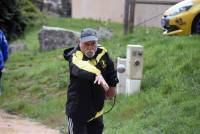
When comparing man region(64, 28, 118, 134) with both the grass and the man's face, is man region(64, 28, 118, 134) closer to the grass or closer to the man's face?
the man's face

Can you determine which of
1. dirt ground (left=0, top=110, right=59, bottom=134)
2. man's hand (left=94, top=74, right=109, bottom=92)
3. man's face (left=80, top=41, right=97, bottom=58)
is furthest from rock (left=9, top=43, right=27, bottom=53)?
man's hand (left=94, top=74, right=109, bottom=92)

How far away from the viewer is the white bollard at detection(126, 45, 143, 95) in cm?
1045

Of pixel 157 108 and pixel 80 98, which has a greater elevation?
pixel 80 98

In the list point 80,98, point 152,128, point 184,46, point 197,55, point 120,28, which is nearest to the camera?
point 80,98

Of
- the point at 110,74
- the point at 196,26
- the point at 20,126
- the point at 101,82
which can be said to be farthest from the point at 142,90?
the point at 101,82

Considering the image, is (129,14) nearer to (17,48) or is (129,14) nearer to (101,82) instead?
(17,48)

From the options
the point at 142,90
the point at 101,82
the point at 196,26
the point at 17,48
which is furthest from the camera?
the point at 17,48

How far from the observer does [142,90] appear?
34.4 feet

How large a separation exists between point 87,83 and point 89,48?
1.22ft

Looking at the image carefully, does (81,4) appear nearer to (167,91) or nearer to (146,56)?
(146,56)

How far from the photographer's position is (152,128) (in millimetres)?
8391

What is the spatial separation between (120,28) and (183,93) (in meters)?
12.1

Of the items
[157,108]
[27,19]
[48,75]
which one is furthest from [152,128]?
[27,19]

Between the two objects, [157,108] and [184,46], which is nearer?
[157,108]
